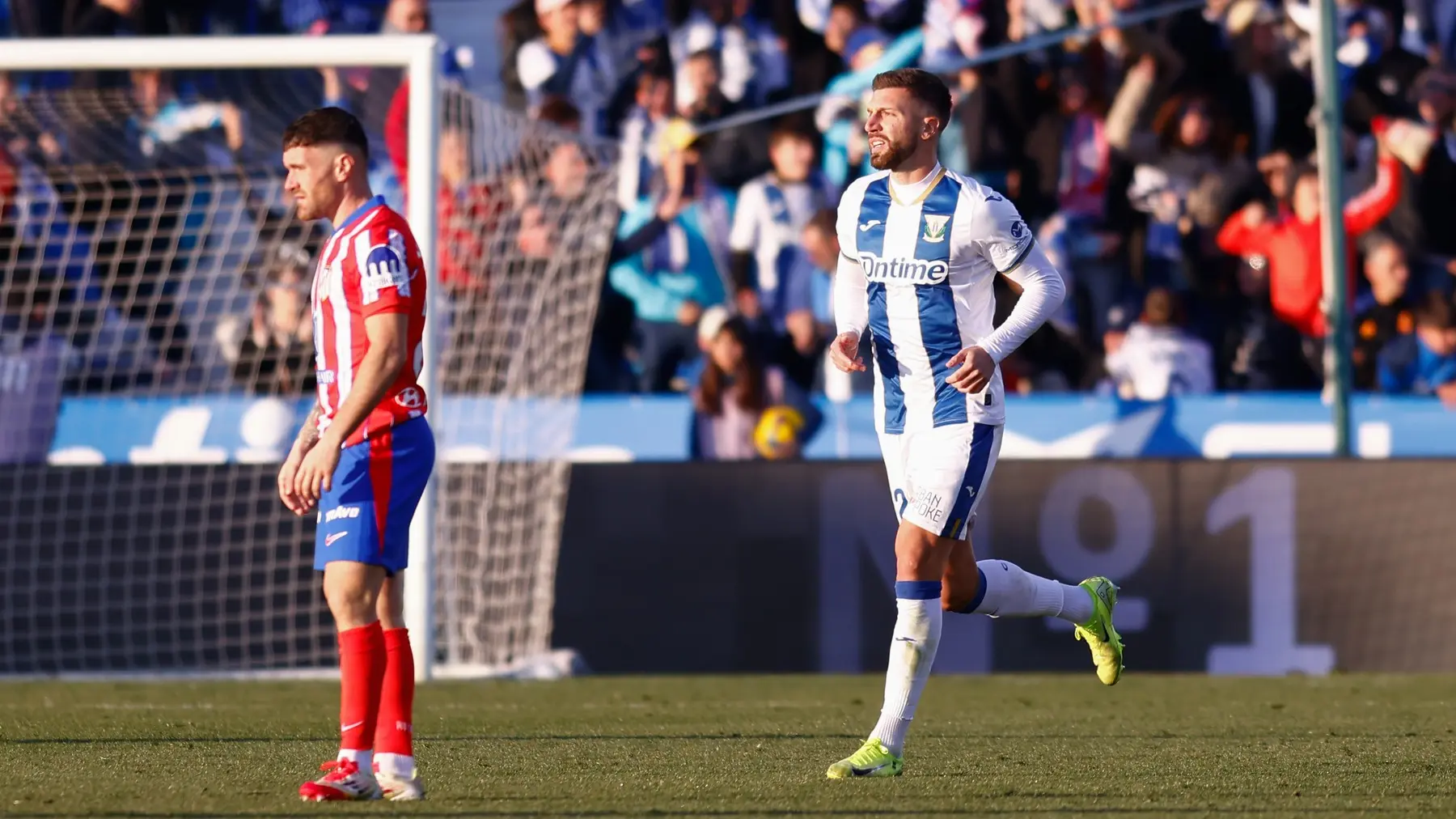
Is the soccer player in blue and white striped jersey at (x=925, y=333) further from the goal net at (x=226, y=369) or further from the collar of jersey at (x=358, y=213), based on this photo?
the goal net at (x=226, y=369)

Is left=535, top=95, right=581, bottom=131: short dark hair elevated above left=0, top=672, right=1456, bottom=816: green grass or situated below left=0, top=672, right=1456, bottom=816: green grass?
above

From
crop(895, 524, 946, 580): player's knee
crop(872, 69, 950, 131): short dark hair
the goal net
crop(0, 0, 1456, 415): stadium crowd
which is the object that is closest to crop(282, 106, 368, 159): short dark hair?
crop(872, 69, 950, 131): short dark hair

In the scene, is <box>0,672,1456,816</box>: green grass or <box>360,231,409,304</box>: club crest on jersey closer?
<box>360,231,409,304</box>: club crest on jersey

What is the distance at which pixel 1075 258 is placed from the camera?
13.1 metres

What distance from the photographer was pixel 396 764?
5.46m

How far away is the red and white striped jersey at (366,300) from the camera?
209 inches

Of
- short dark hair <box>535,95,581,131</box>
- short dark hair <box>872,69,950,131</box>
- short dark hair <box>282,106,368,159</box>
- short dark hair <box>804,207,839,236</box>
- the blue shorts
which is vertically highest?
short dark hair <box>535,95,581,131</box>

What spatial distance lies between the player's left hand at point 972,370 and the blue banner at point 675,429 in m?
5.45

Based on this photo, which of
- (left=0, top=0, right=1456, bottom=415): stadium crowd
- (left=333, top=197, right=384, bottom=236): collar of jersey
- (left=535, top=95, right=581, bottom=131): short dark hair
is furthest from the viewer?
(left=535, top=95, right=581, bottom=131): short dark hair

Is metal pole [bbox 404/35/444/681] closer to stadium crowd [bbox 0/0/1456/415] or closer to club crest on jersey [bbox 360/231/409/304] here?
Answer: stadium crowd [bbox 0/0/1456/415]

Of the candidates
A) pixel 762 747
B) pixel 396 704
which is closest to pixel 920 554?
pixel 762 747

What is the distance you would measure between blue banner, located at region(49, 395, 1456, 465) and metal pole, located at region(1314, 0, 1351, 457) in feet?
1.16

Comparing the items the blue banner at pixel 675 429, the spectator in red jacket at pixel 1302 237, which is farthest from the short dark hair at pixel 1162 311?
the blue banner at pixel 675 429

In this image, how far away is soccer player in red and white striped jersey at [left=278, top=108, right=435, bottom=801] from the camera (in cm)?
529
